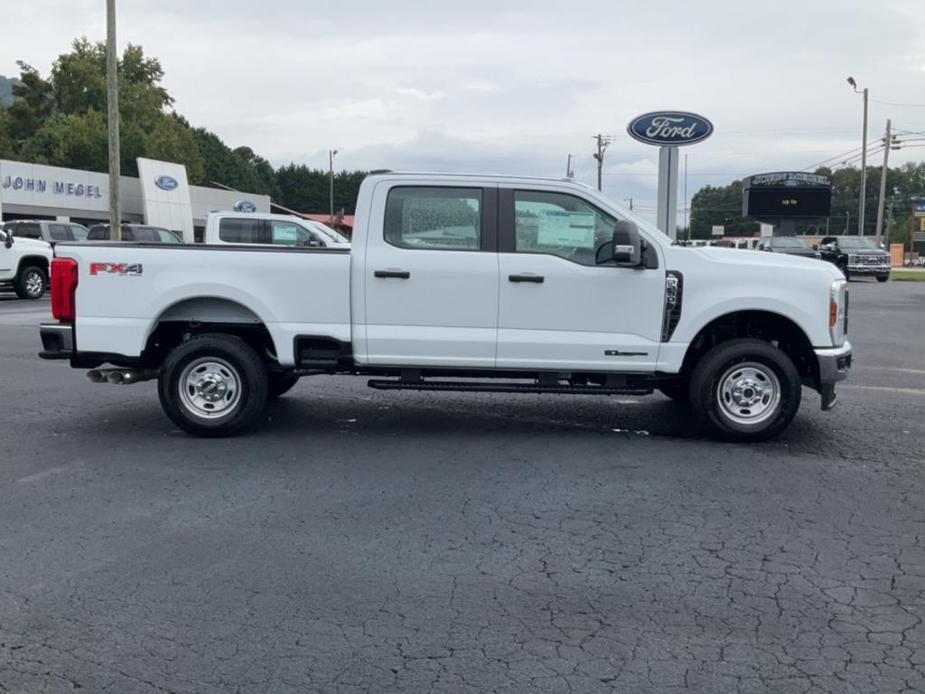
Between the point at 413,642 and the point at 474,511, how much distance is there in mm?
1849

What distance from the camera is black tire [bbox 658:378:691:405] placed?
26.1 feet

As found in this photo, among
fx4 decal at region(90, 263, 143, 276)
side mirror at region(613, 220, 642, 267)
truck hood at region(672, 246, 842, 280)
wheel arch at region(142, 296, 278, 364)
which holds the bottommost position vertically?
wheel arch at region(142, 296, 278, 364)

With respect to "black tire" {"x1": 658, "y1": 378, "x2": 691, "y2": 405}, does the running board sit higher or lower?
higher

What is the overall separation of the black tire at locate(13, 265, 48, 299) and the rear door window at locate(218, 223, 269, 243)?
7.63 metres

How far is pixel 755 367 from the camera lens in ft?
24.7

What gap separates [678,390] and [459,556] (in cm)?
454

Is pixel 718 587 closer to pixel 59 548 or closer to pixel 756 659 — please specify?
pixel 756 659

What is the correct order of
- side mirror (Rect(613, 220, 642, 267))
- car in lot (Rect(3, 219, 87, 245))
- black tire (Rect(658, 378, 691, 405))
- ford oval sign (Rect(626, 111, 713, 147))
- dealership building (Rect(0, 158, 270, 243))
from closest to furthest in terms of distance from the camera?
side mirror (Rect(613, 220, 642, 267))
black tire (Rect(658, 378, 691, 405))
ford oval sign (Rect(626, 111, 713, 147))
car in lot (Rect(3, 219, 87, 245))
dealership building (Rect(0, 158, 270, 243))

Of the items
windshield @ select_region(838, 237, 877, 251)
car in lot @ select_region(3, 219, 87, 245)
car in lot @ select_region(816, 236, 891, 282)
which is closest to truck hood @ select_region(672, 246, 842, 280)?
car in lot @ select_region(3, 219, 87, 245)

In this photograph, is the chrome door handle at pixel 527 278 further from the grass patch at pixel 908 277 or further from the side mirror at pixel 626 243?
the grass patch at pixel 908 277

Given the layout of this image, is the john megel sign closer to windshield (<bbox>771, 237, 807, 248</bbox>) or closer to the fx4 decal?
windshield (<bbox>771, 237, 807, 248</bbox>)

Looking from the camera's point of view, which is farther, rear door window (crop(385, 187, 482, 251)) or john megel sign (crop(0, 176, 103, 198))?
john megel sign (crop(0, 176, 103, 198))

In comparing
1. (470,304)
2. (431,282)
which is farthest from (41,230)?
(470,304)

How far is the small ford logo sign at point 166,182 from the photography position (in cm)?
5078
